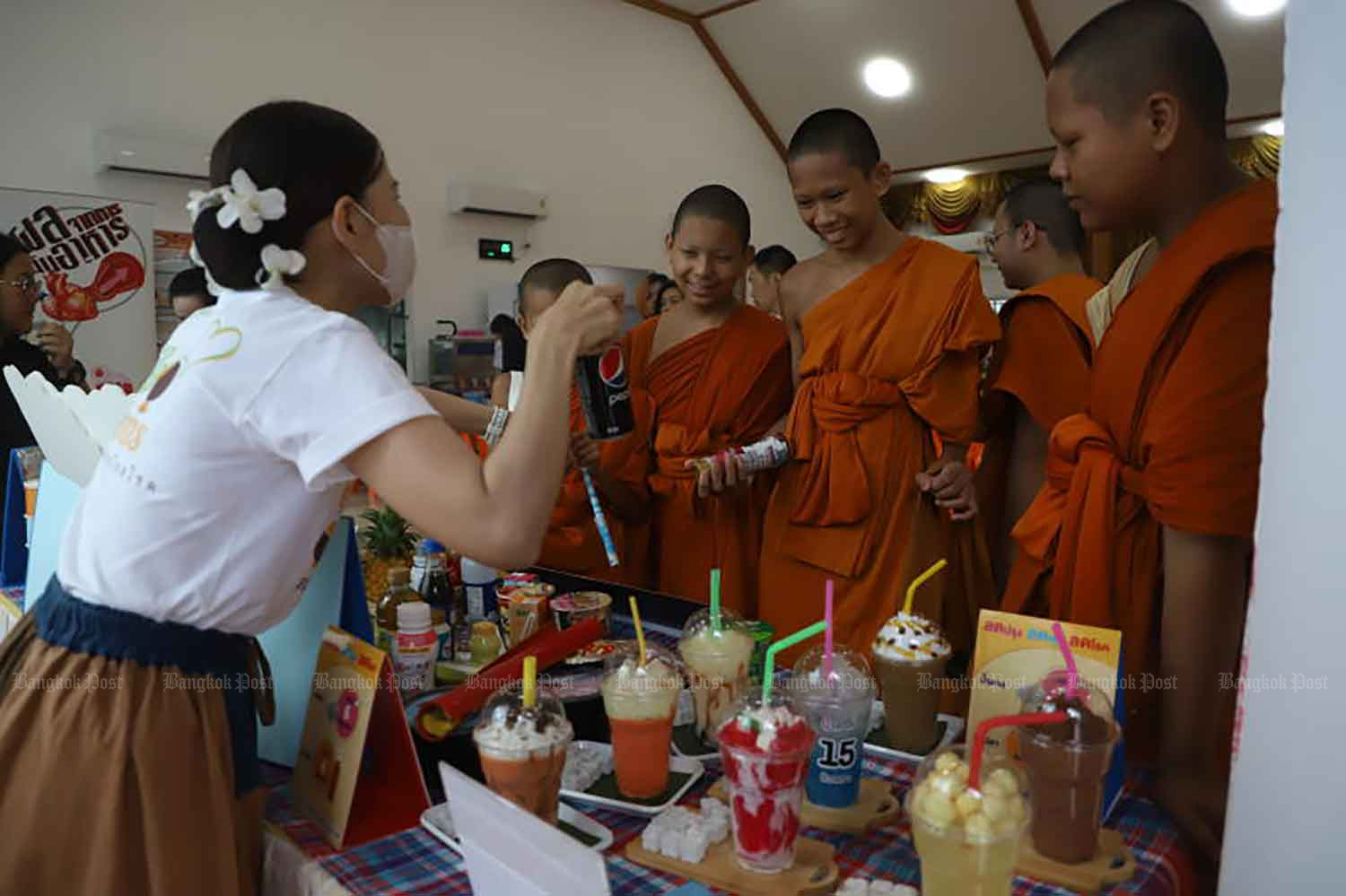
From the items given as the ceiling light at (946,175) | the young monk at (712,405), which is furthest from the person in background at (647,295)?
the young monk at (712,405)

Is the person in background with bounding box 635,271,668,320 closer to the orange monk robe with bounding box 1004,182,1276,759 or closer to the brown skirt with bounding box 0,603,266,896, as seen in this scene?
the orange monk robe with bounding box 1004,182,1276,759

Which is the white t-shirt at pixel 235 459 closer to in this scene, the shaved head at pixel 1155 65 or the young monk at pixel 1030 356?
the shaved head at pixel 1155 65

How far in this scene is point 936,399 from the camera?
6.95 feet

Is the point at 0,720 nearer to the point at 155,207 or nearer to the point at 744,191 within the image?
the point at 155,207

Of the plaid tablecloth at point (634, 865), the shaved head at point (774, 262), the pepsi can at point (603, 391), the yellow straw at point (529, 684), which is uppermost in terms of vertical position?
the shaved head at point (774, 262)

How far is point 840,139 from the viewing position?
2158 mm

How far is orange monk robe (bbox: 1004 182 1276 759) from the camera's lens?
118 cm

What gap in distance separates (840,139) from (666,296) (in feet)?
8.23

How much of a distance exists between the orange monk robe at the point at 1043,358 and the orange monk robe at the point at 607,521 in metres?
0.88

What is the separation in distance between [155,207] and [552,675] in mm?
3747

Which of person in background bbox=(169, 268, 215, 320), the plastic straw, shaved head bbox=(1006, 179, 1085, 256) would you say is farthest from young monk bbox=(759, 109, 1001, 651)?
person in background bbox=(169, 268, 215, 320)

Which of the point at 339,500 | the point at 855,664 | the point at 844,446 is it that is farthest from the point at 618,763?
the point at 844,446

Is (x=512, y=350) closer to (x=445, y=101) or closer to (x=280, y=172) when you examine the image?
(x=280, y=172)

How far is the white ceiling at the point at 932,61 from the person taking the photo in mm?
5113
